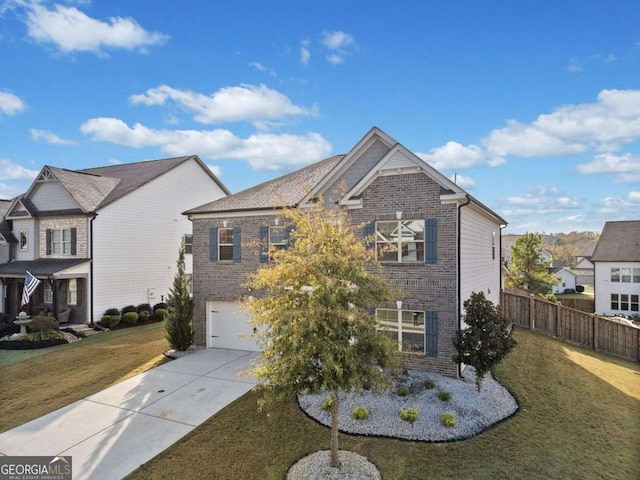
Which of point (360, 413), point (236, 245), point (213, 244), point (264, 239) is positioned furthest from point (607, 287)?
point (213, 244)

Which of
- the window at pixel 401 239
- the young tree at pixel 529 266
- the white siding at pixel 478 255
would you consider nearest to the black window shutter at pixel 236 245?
the window at pixel 401 239

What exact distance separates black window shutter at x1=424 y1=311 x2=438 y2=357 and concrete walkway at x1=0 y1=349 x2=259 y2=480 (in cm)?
614

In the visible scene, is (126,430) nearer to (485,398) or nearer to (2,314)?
(485,398)

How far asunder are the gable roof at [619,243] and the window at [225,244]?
34.9 meters

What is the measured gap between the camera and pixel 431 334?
39.4ft

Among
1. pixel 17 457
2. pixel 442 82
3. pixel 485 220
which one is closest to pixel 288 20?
pixel 442 82

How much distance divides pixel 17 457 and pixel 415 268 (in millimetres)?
11814

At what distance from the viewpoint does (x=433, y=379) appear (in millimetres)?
11359

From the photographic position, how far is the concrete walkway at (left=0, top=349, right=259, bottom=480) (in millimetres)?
8242

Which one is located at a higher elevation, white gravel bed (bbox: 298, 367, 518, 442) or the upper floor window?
the upper floor window

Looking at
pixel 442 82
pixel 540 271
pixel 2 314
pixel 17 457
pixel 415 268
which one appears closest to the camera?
pixel 17 457

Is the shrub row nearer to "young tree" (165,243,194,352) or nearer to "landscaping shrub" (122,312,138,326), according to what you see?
"landscaping shrub" (122,312,138,326)

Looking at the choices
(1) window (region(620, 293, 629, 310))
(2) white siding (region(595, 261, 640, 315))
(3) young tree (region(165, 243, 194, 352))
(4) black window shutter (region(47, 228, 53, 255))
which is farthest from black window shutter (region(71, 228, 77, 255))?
(1) window (region(620, 293, 629, 310))

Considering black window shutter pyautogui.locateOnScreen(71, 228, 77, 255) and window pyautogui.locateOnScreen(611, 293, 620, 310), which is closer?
black window shutter pyautogui.locateOnScreen(71, 228, 77, 255)
